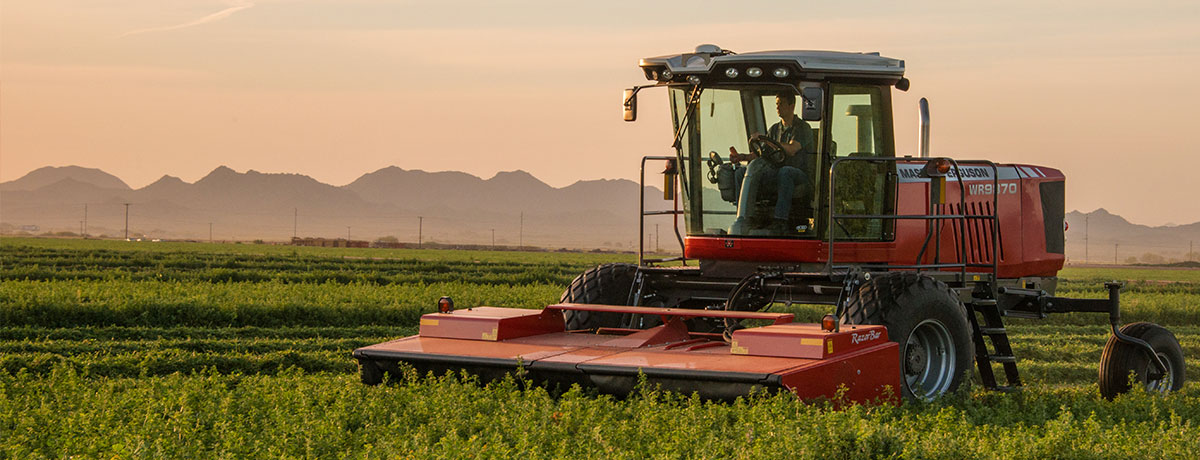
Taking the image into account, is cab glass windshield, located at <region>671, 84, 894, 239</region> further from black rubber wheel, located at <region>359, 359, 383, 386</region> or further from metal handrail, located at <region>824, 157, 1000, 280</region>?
black rubber wheel, located at <region>359, 359, 383, 386</region>

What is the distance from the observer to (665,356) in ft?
31.5

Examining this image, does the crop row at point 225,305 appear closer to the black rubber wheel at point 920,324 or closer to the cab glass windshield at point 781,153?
the cab glass windshield at point 781,153

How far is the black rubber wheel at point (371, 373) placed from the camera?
10.3 m

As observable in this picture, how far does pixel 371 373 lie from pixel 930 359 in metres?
4.70

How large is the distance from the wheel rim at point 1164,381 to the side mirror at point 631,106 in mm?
5883

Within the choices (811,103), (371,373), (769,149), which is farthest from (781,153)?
(371,373)

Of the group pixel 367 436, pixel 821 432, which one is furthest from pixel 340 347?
pixel 821 432

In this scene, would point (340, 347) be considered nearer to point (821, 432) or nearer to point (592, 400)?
point (592, 400)

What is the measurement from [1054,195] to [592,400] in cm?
691

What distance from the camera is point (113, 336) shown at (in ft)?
60.4

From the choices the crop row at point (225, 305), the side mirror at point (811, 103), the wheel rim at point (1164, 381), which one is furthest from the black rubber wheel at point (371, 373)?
the crop row at point (225, 305)

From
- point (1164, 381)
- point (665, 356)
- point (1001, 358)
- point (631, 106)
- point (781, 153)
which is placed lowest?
point (1164, 381)

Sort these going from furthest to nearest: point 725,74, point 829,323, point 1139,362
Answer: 1. point 1139,362
2. point 725,74
3. point 829,323

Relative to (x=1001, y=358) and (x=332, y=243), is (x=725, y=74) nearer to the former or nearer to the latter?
(x=1001, y=358)
